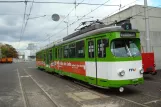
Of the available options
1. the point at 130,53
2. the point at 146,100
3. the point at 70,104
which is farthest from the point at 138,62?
the point at 70,104

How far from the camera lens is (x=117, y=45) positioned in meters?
11.6

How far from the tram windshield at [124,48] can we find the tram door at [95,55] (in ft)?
1.44

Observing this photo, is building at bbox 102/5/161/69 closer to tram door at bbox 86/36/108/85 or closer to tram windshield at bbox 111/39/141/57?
tram door at bbox 86/36/108/85

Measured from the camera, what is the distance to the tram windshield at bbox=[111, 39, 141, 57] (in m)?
11.5

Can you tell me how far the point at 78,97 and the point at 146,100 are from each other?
3.00 meters

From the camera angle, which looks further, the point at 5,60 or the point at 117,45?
the point at 5,60

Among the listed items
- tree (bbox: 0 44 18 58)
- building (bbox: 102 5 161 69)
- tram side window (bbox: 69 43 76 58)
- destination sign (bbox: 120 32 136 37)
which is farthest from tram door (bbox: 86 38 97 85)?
tree (bbox: 0 44 18 58)

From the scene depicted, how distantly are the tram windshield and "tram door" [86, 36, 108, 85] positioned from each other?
44 cm

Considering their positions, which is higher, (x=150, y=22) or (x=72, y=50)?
(x=150, y=22)

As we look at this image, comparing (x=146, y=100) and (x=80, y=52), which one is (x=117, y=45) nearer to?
(x=146, y=100)

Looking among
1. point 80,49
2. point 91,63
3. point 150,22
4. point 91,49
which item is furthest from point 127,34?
point 150,22

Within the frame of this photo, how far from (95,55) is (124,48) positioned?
1.59 m

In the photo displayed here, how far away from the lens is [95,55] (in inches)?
497

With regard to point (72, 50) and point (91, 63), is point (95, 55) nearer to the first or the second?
point (91, 63)
